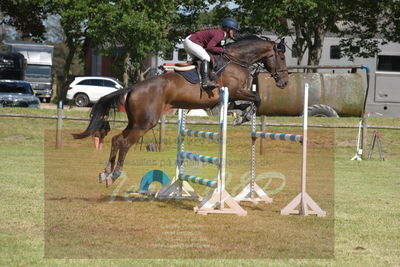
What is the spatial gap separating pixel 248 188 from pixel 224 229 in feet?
8.00

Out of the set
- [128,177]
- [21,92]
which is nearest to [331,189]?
[128,177]

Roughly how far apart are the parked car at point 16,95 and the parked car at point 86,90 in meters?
9.71

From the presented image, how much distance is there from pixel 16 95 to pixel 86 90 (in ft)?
37.4

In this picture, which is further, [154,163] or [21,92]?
[21,92]

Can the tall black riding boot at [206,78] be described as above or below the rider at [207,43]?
below

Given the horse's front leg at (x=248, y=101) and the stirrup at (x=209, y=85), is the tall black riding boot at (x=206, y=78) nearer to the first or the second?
the stirrup at (x=209, y=85)

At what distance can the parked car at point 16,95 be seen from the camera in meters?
27.5

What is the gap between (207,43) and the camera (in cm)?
1010

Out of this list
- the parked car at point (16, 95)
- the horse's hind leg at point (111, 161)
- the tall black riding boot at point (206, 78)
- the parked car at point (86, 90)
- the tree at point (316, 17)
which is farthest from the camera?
the parked car at point (86, 90)

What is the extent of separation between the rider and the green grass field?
182 cm

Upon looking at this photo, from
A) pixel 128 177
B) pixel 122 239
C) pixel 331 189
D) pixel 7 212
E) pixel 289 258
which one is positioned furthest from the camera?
pixel 128 177

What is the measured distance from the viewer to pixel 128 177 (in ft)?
44.8

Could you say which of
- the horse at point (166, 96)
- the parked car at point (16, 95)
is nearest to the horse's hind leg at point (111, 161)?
the horse at point (166, 96)

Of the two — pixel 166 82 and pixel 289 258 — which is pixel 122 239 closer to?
pixel 289 258
